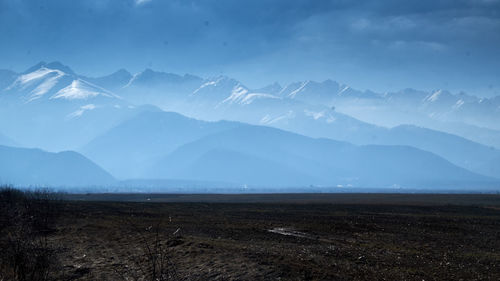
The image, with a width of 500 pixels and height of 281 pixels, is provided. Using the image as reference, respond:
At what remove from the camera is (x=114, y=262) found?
84.0 feet

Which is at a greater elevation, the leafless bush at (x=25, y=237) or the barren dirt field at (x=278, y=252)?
the leafless bush at (x=25, y=237)

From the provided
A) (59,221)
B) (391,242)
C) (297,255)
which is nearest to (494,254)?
(391,242)

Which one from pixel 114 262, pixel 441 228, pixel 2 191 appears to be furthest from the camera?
pixel 2 191

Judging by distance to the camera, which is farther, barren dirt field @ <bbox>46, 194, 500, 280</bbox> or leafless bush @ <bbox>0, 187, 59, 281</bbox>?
barren dirt field @ <bbox>46, 194, 500, 280</bbox>

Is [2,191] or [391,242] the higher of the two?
[2,191]

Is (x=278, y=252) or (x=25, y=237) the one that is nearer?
(x=25, y=237)

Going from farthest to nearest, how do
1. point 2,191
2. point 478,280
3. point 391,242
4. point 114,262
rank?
point 2,191
point 391,242
point 114,262
point 478,280

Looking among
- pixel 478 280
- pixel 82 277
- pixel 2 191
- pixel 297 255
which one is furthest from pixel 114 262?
pixel 2 191

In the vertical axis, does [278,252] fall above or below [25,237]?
below

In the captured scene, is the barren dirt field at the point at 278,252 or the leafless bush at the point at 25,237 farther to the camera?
the barren dirt field at the point at 278,252

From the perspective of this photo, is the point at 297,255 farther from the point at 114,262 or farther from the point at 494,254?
the point at 494,254

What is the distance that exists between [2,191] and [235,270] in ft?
113

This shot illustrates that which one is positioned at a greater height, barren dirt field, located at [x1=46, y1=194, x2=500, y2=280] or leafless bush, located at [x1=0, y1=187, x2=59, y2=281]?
leafless bush, located at [x1=0, y1=187, x2=59, y2=281]

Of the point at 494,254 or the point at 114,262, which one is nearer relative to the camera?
the point at 114,262
